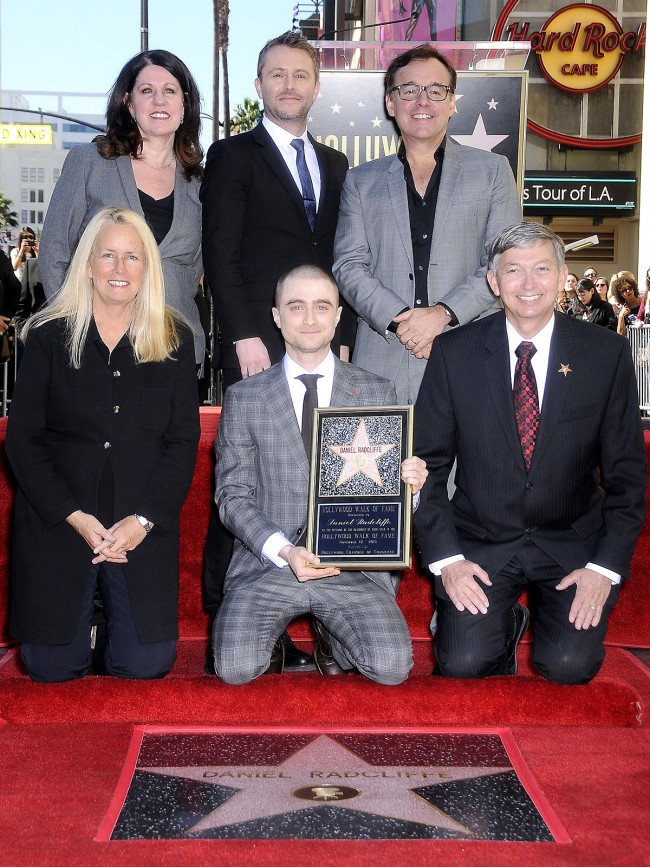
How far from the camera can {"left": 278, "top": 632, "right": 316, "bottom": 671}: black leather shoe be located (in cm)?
433

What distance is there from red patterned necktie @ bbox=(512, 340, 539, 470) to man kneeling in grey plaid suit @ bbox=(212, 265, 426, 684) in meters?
0.43

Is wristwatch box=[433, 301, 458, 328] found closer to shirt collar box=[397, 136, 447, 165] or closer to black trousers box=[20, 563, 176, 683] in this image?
shirt collar box=[397, 136, 447, 165]

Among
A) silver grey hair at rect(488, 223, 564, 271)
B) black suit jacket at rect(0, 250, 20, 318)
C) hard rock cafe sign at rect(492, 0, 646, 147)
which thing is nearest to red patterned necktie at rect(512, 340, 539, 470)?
silver grey hair at rect(488, 223, 564, 271)

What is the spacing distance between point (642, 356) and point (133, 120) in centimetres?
984

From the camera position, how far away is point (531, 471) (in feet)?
12.4

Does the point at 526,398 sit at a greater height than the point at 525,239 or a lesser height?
lesser

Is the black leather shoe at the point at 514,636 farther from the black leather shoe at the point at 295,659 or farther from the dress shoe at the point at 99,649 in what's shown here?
the dress shoe at the point at 99,649

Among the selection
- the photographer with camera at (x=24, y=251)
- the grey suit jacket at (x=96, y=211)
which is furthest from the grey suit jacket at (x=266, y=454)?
the photographer with camera at (x=24, y=251)

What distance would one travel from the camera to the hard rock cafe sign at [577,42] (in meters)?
25.0

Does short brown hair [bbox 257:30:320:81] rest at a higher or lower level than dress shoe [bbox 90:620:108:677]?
higher

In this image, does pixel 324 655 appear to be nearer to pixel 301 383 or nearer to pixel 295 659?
pixel 295 659

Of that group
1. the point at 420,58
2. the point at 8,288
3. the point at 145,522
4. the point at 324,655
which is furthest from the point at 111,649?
the point at 8,288

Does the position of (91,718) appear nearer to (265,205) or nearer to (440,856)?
(440,856)

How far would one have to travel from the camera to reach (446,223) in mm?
4438
